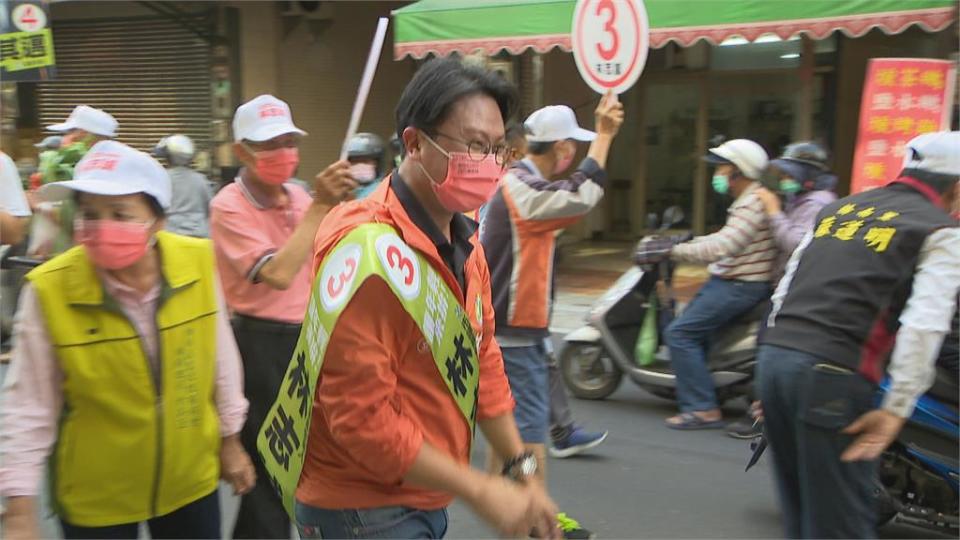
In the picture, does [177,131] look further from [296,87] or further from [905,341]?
[905,341]

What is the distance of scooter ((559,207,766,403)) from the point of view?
5887 mm

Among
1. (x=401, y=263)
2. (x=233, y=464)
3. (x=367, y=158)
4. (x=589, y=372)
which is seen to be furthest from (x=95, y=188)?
(x=589, y=372)

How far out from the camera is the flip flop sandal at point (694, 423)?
19.6 feet

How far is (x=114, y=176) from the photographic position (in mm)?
2494

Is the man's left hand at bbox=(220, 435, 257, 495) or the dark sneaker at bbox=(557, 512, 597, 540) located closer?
the man's left hand at bbox=(220, 435, 257, 495)

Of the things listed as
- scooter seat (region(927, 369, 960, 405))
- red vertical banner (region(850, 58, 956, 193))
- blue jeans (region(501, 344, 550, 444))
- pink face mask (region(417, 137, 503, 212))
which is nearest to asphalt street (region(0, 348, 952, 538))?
blue jeans (region(501, 344, 550, 444))

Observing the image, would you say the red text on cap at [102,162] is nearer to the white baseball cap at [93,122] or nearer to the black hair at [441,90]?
the black hair at [441,90]

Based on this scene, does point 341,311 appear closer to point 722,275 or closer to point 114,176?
point 114,176

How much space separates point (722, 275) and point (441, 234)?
4.11m

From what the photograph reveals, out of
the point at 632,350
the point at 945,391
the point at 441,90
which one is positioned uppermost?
the point at 441,90

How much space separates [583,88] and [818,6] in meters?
5.15

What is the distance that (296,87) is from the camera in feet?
48.8

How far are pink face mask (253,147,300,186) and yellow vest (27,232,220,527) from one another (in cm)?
88

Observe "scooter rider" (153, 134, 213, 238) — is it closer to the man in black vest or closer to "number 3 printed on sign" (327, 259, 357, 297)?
the man in black vest
